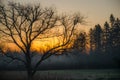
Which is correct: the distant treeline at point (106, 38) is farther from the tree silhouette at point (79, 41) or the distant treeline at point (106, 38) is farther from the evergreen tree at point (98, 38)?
the tree silhouette at point (79, 41)

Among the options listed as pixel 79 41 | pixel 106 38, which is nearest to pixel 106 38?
pixel 106 38

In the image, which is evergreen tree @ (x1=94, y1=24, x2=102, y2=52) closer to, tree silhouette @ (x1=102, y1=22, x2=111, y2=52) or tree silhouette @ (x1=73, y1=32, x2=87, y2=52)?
tree silhouette @ (x1=102, y1=22, x2=111, y2=52)

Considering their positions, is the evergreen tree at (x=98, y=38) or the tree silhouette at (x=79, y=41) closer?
→ the tree silhouette at (x=79, y=41)

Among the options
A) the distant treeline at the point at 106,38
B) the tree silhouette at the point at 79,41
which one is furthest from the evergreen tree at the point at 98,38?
the tree silhouette at the point at 79,41

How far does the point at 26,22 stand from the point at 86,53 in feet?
33.1

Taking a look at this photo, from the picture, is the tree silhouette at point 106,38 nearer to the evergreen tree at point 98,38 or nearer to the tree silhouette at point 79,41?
the evergreen tree at point 98,38

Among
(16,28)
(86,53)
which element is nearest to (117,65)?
(86,53)

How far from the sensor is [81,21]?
841 inches

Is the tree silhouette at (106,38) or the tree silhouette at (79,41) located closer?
the tree silhouette at (79,41)

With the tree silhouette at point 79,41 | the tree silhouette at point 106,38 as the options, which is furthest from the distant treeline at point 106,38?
the tree silhouette at point 79,41

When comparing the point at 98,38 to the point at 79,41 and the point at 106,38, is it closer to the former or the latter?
the point at 106,38

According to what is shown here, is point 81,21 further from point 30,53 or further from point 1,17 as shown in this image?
point 1,17

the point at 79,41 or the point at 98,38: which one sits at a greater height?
the point at 98,38

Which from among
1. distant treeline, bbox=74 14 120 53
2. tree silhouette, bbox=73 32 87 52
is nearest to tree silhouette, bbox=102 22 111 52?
distant treeline, bbox=74 14 120 53
